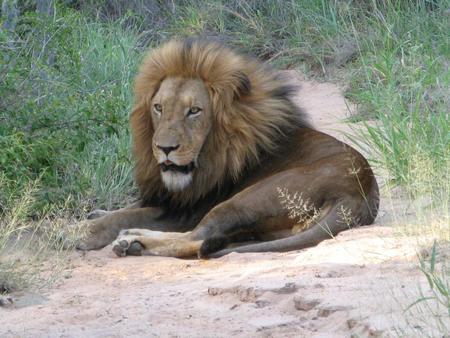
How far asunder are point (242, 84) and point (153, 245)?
116 centimetres

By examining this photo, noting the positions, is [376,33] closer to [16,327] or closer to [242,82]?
[242,82]

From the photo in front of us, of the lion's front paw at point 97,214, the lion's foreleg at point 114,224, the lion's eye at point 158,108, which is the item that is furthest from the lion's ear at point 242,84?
the lion's front paw at point 97,214

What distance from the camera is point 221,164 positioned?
6.77m

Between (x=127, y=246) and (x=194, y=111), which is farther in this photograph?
(x=194, y=111)

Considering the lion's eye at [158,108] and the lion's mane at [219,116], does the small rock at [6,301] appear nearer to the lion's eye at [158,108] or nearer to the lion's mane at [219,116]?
the lion's mane at [219,116]

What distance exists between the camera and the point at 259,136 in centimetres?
682

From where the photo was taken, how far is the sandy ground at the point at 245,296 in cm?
450

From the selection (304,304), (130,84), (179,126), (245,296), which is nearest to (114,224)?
(179,126)

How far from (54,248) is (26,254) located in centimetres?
35

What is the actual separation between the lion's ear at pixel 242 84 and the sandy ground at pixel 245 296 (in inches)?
48.0

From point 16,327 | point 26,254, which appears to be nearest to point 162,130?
point 26,254

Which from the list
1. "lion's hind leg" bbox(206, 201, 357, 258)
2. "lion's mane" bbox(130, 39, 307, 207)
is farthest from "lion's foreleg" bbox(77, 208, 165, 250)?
"lion's hind leg" bbox(206, 201, 357, 258)

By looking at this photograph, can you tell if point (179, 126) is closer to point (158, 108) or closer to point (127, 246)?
point (158, 108)

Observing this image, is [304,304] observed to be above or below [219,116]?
above
